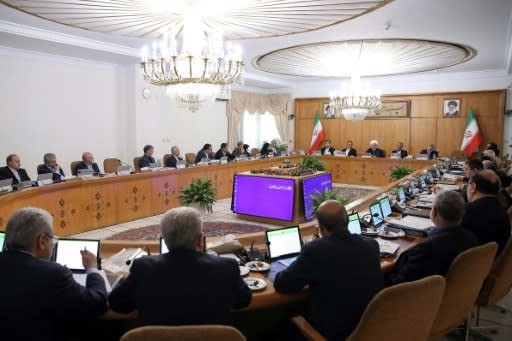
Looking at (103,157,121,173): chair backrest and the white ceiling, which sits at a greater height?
the white ceiling

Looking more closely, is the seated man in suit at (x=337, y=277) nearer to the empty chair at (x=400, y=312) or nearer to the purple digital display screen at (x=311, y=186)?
the empty chair at (x=400, y=312)

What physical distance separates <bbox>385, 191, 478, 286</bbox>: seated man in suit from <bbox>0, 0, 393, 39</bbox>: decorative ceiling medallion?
2.58 m

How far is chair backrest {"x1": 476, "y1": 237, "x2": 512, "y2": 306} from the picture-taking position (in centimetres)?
263

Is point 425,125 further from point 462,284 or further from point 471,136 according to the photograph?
point 462,284

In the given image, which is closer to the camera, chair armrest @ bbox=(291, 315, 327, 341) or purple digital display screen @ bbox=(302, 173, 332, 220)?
chair armrest @ bbox=(291, 315, 327, 341)

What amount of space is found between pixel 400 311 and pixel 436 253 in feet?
2.08

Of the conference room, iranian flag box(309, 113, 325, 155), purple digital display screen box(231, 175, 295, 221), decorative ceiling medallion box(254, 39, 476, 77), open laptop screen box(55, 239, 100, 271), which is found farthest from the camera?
iranian flag box(309, 113, 325, 155)

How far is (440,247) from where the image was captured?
222cm

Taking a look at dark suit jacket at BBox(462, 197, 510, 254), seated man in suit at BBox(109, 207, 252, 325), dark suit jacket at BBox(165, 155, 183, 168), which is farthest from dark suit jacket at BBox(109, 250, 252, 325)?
dark suit jacket at BBox(165, 155, 183, 168)

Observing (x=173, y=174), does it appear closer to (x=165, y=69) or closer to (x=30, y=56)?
(x=165, y=69)

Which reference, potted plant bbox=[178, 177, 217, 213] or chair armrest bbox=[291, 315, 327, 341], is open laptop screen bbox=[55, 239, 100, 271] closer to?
chair armrest bbox=[291, 315, 327, 341]

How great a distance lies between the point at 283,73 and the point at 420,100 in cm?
407

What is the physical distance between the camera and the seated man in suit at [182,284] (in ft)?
5.20

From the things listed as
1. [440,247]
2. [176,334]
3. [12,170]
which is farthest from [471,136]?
[176,334]
